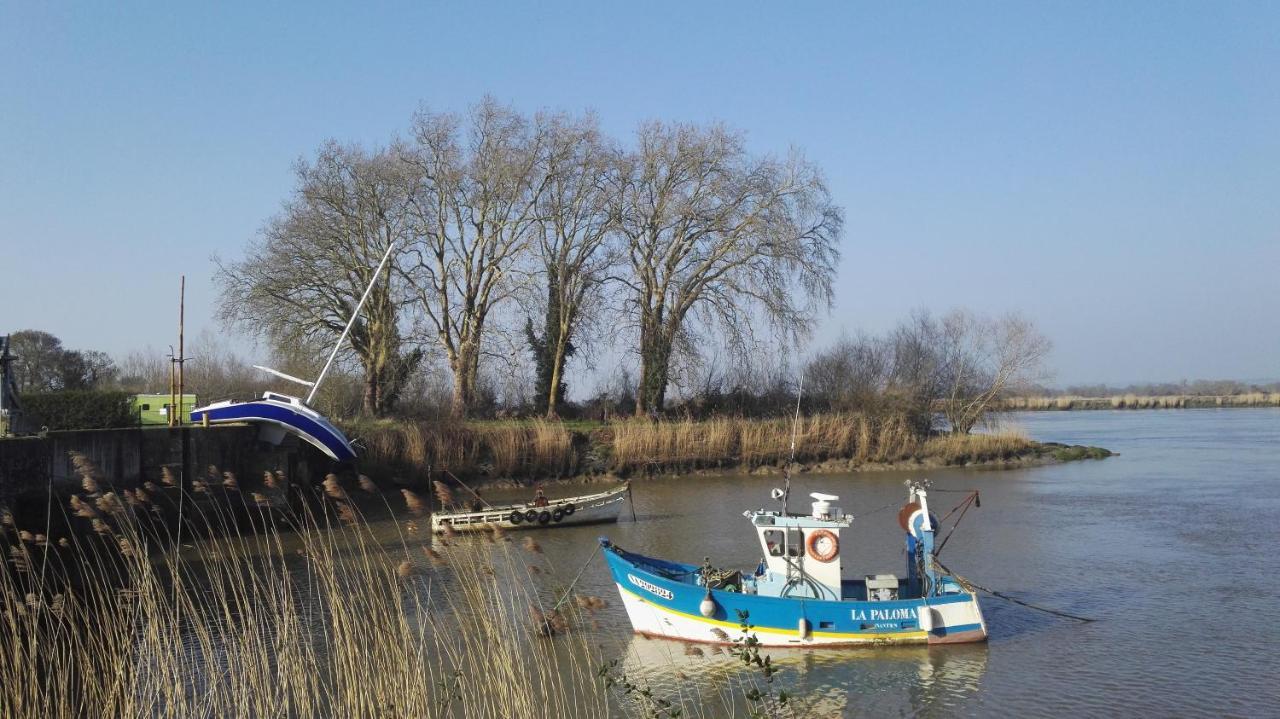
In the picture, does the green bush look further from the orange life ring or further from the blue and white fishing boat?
the orange life ring

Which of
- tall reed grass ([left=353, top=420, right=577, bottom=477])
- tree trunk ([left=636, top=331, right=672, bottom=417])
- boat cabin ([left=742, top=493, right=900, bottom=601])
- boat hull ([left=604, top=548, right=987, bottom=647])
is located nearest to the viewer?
boat hull ([left=604, top=548, right=987, bottom=647])

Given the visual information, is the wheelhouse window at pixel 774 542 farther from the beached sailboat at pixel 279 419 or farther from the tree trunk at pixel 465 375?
the tree trunk at pixel 465 375

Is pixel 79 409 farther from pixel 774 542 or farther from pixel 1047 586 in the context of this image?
pixel 1047 586

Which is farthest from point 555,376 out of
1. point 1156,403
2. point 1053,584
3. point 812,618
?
point 1156,403

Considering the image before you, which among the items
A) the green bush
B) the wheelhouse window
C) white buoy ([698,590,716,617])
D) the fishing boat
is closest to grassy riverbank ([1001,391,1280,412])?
the fishing boat

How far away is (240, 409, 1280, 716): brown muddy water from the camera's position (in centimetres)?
1342

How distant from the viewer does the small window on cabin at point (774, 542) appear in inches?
604

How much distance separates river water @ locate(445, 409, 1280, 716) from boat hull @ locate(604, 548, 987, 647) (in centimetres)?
23

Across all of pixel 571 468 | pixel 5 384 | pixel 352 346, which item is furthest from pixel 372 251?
pixel 5 384

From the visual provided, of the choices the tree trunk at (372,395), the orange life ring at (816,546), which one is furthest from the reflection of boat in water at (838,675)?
the tree trunk at (372,395)

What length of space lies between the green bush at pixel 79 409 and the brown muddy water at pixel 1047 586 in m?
7.71

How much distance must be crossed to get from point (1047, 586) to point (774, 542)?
7192 millimetres

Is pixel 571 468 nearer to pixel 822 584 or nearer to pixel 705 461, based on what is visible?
pixel 705 461

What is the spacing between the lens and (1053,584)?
1969cm
